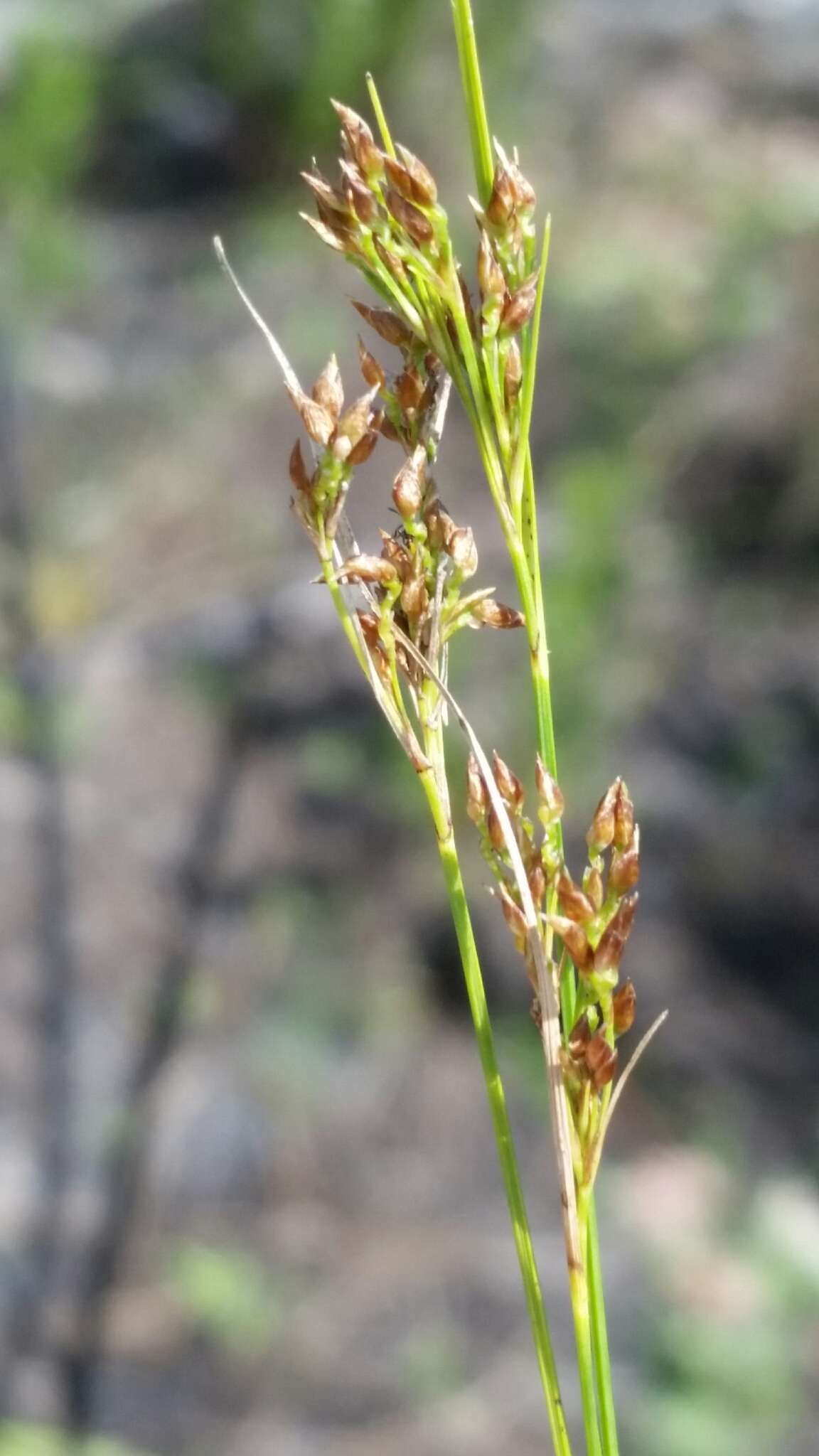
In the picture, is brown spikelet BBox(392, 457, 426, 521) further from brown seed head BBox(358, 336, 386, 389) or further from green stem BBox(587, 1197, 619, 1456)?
green stem BBox(587, 1197, 619, 1456)

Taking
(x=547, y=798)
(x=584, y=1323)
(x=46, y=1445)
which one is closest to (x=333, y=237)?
(x=547, y=798)

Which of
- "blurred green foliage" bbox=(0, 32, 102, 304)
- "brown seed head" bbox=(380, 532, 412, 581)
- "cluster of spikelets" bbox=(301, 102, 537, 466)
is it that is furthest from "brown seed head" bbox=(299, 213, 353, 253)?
"blurred green foliage" bbox=(0, 32, 102, 304)

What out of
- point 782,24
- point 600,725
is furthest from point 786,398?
point 782,24

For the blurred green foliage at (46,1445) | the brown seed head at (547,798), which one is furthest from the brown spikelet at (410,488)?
the blurred green foliage at (46,1445)

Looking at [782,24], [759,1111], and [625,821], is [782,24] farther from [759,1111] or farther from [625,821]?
[625,821]

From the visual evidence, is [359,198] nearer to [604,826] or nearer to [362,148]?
[362,148]
